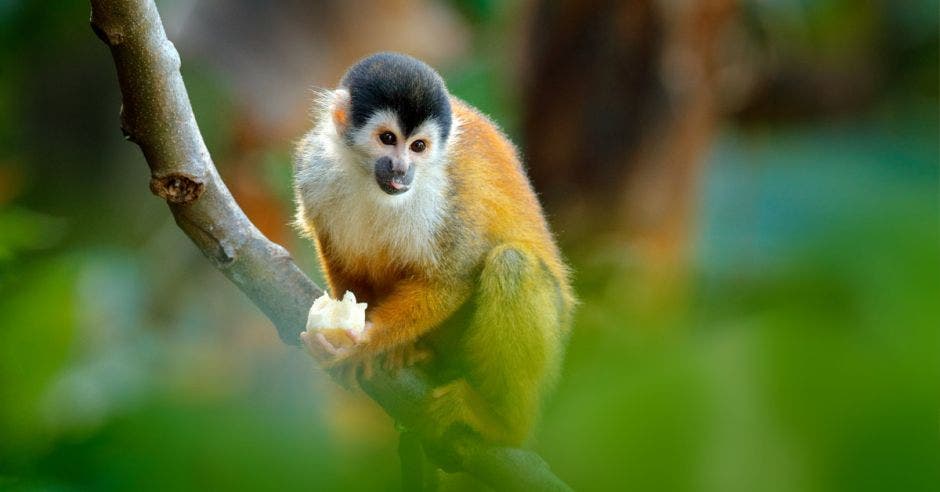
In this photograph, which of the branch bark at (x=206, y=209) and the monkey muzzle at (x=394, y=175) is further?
the monkey muzzle at (x=394, y=175)

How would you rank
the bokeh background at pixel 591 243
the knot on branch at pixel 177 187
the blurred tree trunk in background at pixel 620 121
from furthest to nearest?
the blurred tree trunk in background at pixel 620 121 < the knot on branch at pixel 177 187 < the bokeh background at pixel 591 243

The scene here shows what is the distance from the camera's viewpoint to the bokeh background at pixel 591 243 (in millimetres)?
589

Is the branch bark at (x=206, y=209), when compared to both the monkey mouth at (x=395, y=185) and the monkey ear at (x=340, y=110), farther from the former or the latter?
the monkey ear at (x=340, y=110)

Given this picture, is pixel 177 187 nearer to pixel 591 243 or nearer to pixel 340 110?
pixel 340 110

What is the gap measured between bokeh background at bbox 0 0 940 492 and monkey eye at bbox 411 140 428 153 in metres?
0.61

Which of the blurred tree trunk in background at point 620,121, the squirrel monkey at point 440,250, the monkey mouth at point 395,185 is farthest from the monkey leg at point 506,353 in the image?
the blurred tree trunk in background at point 620,121

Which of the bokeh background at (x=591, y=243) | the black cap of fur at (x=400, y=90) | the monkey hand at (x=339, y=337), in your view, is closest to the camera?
the bokeh background at (x=591, y=243)

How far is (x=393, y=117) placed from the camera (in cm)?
270

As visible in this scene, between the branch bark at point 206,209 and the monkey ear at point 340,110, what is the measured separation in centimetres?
69

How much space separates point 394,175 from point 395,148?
71mm

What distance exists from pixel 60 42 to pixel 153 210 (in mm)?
1283

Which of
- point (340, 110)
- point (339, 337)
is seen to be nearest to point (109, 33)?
point (339, 337)

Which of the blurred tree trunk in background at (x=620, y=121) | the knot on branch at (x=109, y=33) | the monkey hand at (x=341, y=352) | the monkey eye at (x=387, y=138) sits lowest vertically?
the monkey hand at (x=341, y=352)

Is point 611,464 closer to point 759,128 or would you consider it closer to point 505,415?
point 505,415
